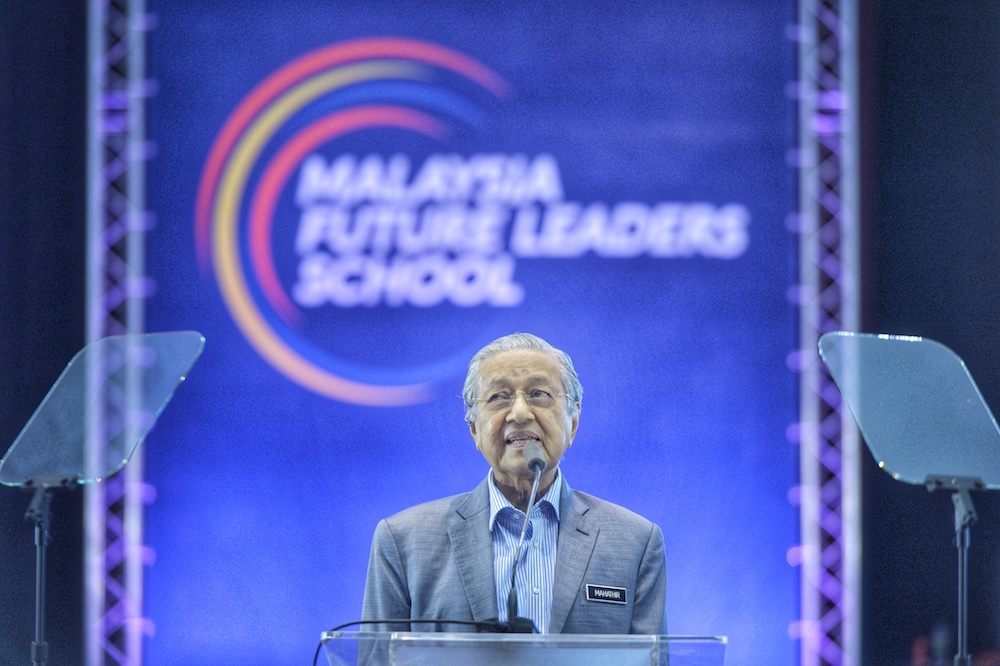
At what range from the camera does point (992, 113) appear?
4559 mm

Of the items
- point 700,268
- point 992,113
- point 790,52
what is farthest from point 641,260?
point 992,113

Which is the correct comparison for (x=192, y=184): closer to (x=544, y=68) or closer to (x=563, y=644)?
(x=544, y=68)

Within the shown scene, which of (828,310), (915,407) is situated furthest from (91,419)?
(828,310)

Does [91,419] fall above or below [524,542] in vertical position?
above

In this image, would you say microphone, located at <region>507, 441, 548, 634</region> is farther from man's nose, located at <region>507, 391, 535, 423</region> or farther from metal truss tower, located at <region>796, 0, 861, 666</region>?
metal truss tower, located at <region>796, 0, 861, 666</region>

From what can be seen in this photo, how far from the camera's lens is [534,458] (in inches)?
101

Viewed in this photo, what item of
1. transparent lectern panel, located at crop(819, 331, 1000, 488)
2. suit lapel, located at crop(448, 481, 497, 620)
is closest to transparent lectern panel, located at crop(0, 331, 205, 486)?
suit lapel, located at crop(448, 481, 497, 620)

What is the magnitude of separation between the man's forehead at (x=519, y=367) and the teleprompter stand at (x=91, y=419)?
30.7 inches

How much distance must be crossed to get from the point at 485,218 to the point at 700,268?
894mm

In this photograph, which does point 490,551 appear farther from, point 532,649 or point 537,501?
point 532,649

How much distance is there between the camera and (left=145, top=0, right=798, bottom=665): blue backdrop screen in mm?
4609

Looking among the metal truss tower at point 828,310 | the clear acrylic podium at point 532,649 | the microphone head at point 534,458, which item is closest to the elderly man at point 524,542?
the microphone head at point 534,458

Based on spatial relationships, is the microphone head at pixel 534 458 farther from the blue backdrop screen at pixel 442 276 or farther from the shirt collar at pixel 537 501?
the blue backdrop screen at pixel 442 276

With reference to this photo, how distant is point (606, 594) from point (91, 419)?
4.84ft
